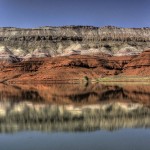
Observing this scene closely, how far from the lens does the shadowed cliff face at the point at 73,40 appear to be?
154250 millimetres

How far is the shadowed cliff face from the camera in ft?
506

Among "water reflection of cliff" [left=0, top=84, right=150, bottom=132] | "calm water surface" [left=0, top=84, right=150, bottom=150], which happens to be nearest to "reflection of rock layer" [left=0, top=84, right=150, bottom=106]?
"water reflection of cliff" [left=0, top=84, right=150, bottom=132]

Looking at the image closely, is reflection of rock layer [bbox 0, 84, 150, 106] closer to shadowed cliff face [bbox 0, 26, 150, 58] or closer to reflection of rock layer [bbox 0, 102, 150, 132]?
reflection of rock layer [bbox 0, 102, 150, 132]

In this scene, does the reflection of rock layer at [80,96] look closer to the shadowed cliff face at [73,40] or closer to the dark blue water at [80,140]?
the dark blue water at [80,140]

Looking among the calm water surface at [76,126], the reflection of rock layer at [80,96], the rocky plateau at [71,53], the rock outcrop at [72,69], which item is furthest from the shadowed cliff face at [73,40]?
the calm water surface at [76,126]

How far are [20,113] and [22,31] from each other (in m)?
142

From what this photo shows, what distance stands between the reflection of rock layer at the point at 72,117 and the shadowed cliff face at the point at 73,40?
111454 mm

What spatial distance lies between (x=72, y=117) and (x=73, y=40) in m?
137

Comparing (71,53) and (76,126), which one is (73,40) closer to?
(71,53)

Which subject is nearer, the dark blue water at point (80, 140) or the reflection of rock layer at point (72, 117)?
the dark blue water at point (80, 140)

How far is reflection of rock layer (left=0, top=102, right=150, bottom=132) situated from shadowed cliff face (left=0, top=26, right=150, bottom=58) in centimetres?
11145

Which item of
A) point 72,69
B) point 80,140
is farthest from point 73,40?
point 80,140

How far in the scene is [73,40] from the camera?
546ft

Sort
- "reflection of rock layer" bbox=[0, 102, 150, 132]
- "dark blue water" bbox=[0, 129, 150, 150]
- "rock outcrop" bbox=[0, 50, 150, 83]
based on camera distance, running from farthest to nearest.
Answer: "rock outcrop" bbox=[0, 50, 150, 83] → "reflection of rock layer" bbox=[0, 102, 150, 132] → "dark blue water" bbox=[0, 129, 150, 150]
